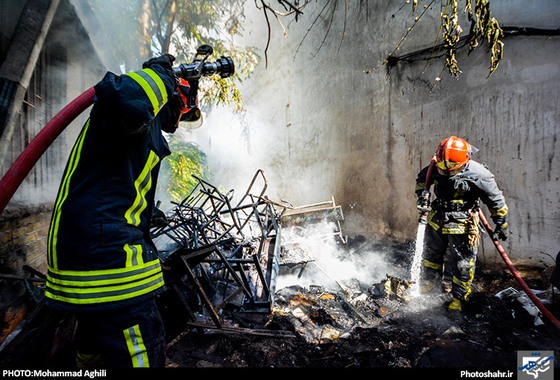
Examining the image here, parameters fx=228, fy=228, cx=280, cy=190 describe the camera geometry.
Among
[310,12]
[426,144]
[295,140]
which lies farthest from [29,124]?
[310,12]

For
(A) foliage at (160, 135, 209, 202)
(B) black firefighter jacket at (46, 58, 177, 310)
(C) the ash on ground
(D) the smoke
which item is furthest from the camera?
(A) foliage at (160, 135, 209, 202)

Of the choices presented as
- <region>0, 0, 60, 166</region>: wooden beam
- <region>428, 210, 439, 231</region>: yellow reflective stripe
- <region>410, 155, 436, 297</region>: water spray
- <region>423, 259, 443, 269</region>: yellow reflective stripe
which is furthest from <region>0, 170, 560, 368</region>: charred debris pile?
<region>0, 0, 60, 166</region>: wooden beam

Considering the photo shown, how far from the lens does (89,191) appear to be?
1.16m

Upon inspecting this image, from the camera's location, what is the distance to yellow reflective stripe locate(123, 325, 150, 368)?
3.75 feet

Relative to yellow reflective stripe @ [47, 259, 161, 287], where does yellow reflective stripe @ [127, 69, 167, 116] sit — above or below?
above

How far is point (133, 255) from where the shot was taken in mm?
1191

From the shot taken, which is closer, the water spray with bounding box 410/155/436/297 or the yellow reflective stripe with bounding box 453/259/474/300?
→ the yellow reflective stripe with bounding box 453/259/474/300

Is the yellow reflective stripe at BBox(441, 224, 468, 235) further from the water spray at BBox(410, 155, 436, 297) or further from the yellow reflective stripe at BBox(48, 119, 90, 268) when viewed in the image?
the yellow reflective stripe at BBox(48, 119, 90, 268)

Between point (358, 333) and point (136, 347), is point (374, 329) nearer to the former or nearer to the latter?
point (358, 333)

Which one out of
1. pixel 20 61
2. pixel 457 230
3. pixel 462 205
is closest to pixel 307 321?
pixel 457 230

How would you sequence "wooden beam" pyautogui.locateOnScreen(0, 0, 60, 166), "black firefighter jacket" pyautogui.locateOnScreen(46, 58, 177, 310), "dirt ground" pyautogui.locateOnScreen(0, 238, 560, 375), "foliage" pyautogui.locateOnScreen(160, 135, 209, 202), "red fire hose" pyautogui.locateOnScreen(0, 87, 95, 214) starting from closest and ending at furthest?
"black firefighter jacket" pyautogui.locateOnScreen(46, 58, 177, 310)
"red fire hose" pyautogui.locateOnScreen(0, 87, 95, 214)
"wooden beam" pyautogui.locateOnScreen(0, 0, 60, 166)
"dirt ground" pyautogui.locateOnScreen(0, 238, 560, 375)
"foliage" pyautogui.locateOnScreen(160, 135, 209, 202)

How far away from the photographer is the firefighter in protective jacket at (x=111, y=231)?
108 cm

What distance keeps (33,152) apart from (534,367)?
3880mm

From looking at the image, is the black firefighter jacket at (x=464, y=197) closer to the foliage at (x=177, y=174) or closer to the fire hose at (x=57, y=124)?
the fire hose at (x=57, y=124)
